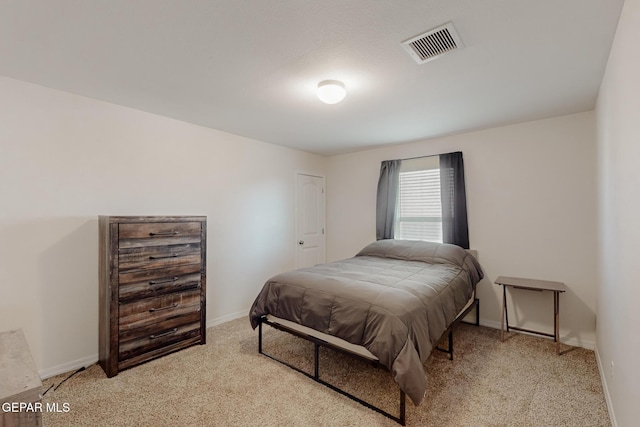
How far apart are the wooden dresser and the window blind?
2.75 meters

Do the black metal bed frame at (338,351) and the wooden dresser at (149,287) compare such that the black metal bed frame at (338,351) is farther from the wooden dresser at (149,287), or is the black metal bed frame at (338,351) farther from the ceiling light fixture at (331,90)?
the ceiling light fixture at (331,90)

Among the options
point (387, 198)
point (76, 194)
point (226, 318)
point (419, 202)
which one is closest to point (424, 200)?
point (419, 202)

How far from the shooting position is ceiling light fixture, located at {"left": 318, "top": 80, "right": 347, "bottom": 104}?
2244 millimetres

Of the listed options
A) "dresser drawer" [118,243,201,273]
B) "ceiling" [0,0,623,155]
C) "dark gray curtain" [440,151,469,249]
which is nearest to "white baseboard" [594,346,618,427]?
"dark gray curtain" [440,151,469,249]

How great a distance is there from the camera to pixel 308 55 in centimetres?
193

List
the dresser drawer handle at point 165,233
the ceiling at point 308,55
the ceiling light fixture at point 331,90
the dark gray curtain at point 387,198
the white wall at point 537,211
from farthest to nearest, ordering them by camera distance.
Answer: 1. the dark gray curtain at point 387,198
2. the white wall at point 537,211
3. the dresser drawer handle at point 165,233
4. the ceiling light fixture at point 331,90
5. the ceiling at point 308,55

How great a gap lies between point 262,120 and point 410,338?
2626mm

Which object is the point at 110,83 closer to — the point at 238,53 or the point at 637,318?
the point at 238,53

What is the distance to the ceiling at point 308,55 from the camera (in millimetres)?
1513

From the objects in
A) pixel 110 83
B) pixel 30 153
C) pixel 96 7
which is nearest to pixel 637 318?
pixel 96 7

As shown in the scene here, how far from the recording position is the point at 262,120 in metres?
3.25

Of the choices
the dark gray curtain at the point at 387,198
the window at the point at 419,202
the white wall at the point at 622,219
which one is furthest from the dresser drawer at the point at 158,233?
the white wall at the point at 622,219

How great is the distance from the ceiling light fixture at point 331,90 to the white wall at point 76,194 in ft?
6.09

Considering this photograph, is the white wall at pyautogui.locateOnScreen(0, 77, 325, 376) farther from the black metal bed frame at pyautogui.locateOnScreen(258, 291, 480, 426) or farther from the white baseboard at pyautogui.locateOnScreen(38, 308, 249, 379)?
the black metal bed frame at pyautogui.locateOnScreen(258, 291, 480, 426)
